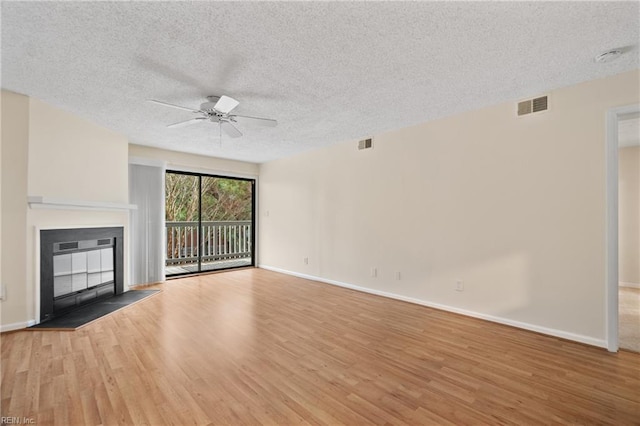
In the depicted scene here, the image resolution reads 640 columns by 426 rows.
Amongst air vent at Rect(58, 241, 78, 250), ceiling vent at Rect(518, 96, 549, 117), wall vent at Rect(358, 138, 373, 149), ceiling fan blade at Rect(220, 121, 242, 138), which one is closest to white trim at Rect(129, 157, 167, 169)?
air vent at Rect(58, 241, 78, 250)

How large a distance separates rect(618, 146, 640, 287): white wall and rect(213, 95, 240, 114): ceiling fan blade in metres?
6.61

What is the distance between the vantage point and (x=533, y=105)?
289 cm

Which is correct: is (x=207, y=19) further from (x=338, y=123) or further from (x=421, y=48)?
(x=338, y=123)

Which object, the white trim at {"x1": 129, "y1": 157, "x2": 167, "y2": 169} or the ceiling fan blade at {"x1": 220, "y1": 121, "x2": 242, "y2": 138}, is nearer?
the ceiling fan blade at {"x1": 220, "y1": 121, "x2": 242, "y2": 138}

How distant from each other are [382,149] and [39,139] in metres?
4.26

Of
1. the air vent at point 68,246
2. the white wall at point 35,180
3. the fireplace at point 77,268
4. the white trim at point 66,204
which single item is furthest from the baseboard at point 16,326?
the white trim at point 66,204

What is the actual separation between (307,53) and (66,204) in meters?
3.32

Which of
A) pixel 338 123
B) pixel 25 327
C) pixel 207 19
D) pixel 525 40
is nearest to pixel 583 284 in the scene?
pixel 525 40

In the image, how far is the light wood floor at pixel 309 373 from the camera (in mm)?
1669

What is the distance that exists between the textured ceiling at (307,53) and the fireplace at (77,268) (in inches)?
62.6

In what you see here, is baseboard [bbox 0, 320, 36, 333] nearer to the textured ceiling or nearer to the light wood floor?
the light wood floor

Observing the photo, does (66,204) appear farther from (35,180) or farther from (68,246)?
(68,246)

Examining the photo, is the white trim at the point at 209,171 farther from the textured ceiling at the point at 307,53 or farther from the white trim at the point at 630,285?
the white trim at the point at 630,285

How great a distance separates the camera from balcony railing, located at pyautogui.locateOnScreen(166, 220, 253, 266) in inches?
240
